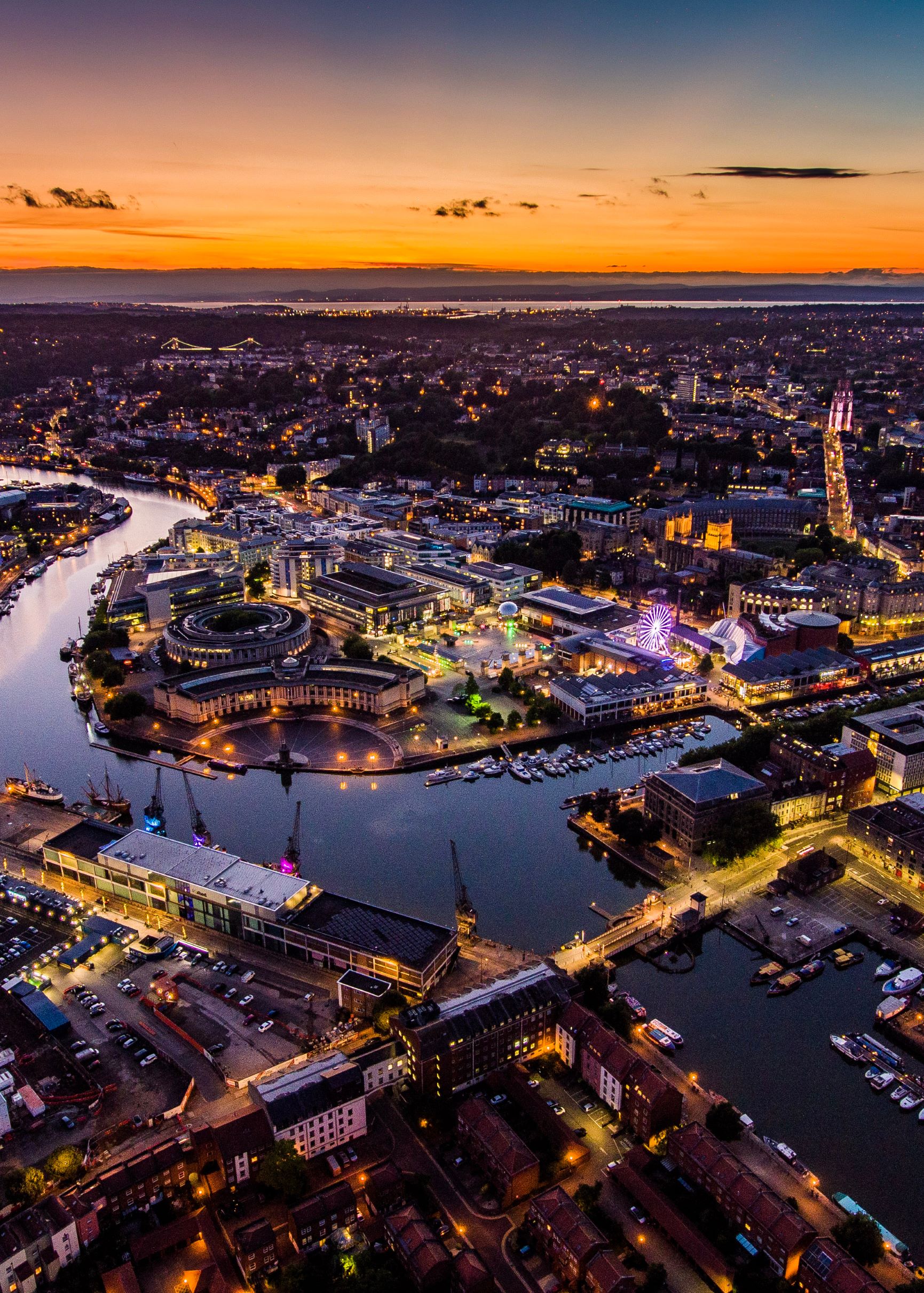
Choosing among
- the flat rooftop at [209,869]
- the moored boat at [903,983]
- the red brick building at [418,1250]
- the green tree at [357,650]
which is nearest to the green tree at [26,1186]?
the red brick building at [418,1250]

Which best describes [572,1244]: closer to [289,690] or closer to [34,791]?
[34,791]

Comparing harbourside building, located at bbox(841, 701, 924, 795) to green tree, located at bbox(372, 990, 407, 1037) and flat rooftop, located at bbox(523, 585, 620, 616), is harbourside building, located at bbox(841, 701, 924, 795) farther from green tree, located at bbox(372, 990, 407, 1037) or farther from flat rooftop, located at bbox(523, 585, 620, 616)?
green tree, located at bbox(372, 990, 407, 1037)

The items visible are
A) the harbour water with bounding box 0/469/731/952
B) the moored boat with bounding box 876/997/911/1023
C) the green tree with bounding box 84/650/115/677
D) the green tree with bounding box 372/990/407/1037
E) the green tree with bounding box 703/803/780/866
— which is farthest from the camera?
the green tree with bounding box 84/650/115/677

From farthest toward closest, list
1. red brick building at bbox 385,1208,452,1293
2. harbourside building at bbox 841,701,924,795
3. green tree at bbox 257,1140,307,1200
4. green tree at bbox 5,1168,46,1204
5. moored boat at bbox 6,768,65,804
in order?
harbourside building at bbox 841,701,924,795 → moored boat at bbox 6,768,65,804 → green tree at bbox 257,1140,307,1200 → green tree at bbox 5,1168,46,1204 → red brick building at bbox 385,1208,452,1293

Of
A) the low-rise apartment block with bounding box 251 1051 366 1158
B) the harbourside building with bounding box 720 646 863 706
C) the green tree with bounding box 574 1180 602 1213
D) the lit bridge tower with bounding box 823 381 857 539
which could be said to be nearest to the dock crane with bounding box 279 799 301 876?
the low-rise apartment block with bounding box 251 1051 366 1158

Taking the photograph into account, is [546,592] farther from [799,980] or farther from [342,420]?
[342,420]

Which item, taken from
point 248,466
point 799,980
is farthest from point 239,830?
point 248,466
